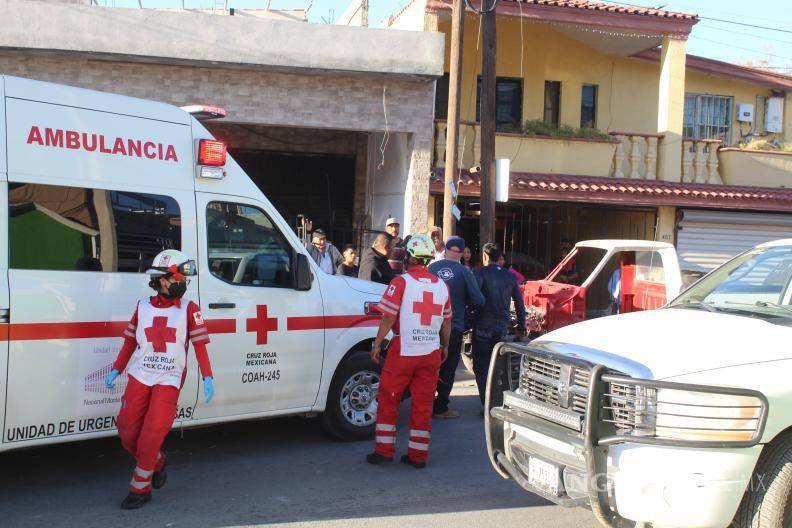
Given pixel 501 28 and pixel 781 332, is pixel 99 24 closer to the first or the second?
pixel 501 28

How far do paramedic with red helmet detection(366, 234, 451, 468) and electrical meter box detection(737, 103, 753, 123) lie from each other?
14.9 meters

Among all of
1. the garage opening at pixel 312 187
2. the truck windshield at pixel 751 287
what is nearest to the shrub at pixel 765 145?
the garage opening at pixel 312 187

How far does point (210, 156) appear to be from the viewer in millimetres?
5840

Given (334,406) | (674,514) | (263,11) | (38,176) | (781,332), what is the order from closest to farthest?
(674,514) → (781,332) → (38,176) → (334,406) → (263,11)

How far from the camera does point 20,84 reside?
507 centimetres

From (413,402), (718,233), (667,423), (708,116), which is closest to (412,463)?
(413,402)

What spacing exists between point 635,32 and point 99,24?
389 inches

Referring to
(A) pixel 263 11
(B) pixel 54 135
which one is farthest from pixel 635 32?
(B) pixel 54 135

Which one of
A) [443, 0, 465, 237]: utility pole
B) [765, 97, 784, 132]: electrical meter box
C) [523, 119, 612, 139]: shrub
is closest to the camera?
[443, 0, 465, 237]: utility pole

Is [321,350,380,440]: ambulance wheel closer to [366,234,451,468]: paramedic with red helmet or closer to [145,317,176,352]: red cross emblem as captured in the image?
[366,234,451,468]: paramedic with red helmet

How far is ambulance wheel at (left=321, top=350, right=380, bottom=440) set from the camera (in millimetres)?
6637

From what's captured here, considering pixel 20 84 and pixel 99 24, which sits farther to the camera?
pixel 99 24

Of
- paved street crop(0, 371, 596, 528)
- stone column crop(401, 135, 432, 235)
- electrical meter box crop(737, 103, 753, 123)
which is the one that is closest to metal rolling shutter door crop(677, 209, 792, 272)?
electrical meter box crop(737, 103, 753, 123)

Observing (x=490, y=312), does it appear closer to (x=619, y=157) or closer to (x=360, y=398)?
(x=360, y=398)
